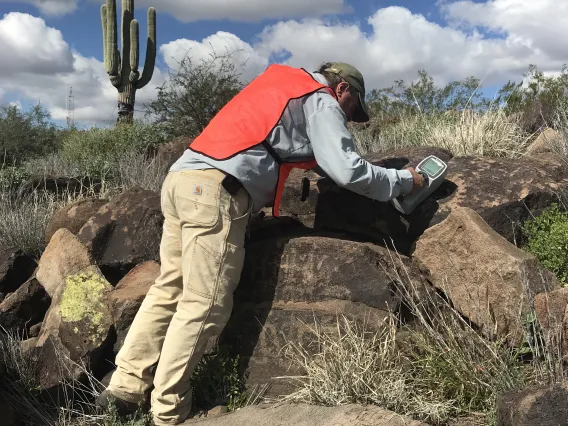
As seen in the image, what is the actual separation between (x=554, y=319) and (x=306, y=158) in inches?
69.6

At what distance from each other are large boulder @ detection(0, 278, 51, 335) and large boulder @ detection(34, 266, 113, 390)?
0.50m

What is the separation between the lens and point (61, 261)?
5105mm

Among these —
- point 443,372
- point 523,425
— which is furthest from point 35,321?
point 523,425

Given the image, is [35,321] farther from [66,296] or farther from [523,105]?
[523,105]

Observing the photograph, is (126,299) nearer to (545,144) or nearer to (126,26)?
(545,144)

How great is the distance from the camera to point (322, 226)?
4.62 metres

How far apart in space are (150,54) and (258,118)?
1312 cm

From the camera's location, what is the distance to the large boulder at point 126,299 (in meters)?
4.32

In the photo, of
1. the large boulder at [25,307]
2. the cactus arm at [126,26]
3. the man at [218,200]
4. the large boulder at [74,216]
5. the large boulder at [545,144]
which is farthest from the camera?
the cactus arm at [126,26]

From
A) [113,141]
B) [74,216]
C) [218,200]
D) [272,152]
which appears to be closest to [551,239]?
[272,152]

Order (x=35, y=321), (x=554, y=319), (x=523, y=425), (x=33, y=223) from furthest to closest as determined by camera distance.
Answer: (x=33, y=223)
(x=35, y=321)
(x=554, y=319)
(x=523, y=425)

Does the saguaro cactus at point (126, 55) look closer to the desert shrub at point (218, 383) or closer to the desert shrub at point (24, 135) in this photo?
the desert shrub at point (24, 135)

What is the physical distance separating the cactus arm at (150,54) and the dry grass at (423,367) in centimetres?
1370

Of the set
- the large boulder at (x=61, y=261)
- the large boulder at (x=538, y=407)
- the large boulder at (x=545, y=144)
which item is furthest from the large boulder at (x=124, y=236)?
the large boulder at (x=545, y=144)
